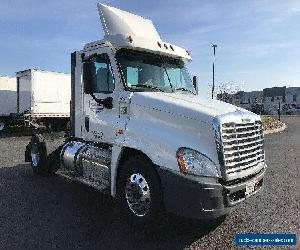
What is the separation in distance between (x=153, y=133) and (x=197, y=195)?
1202 mm

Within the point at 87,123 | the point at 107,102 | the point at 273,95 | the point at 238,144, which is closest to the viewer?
the point at 238,144

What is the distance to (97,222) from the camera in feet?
20.5

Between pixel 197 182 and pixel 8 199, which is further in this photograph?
pixel 8 199

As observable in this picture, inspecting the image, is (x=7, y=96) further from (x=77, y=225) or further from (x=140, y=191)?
(x=140, y=191)

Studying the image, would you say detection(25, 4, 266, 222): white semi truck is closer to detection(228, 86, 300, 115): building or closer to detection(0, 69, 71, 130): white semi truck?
detection(0, 69, 71, 130): white semi truck

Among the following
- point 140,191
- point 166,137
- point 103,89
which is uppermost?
point 103,89

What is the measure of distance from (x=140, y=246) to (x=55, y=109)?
64.8 feet

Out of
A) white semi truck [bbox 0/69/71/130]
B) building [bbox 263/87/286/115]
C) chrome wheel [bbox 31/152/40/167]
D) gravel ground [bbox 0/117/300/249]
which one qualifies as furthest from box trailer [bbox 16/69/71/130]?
building [bbox 263/87/286/115]

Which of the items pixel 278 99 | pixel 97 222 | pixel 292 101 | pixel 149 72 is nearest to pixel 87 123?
pixel 149 72

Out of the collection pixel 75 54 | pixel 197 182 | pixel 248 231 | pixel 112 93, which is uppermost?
pixel 75 54

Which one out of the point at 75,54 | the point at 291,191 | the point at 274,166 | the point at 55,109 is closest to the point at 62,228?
the point at 75,54

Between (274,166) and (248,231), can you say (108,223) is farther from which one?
(274,166)

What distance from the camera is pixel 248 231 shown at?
596 cm

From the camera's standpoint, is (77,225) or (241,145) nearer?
(241,145)
